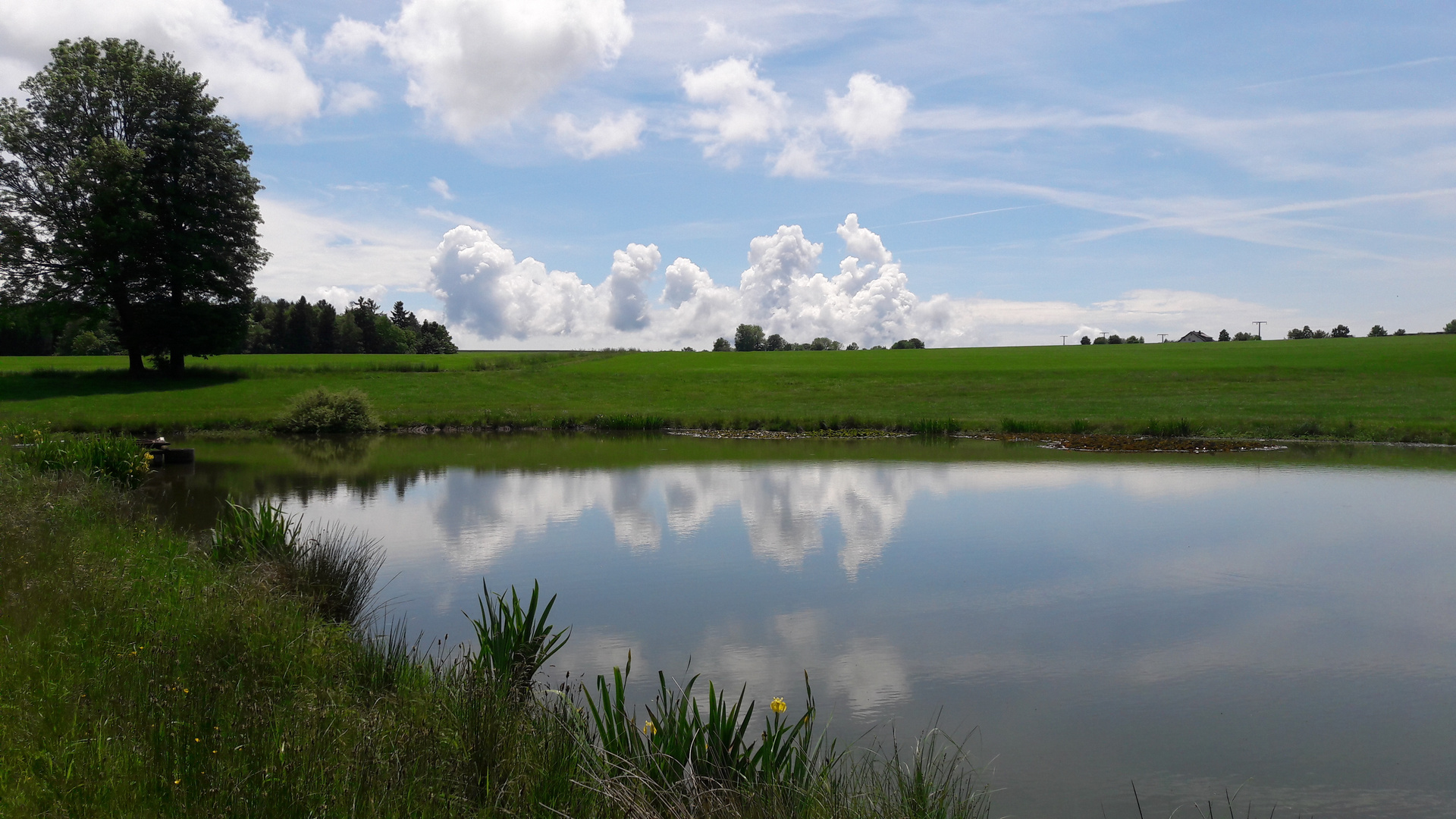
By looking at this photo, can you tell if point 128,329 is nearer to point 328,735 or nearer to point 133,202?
point 133,202

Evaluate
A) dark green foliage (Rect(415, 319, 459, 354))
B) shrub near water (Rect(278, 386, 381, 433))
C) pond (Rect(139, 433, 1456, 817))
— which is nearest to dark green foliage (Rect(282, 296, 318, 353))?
dark green foliage (Rect(415, 319, 459, 354))

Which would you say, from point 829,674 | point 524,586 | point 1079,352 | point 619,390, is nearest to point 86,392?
point 619,390

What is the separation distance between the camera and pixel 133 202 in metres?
36.8

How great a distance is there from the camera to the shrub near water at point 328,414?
108ft

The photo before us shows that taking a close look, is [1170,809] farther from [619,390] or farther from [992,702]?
[619,390]

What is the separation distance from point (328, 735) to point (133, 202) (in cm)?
4132

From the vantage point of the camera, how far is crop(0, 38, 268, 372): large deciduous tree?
36469mm

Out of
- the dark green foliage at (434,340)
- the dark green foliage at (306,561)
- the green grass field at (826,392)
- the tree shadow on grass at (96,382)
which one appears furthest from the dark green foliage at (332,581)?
the dark green foliage at (434,340)

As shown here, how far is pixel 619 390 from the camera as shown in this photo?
45.9 m

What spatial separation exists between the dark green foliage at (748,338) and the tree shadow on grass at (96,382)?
330 feet

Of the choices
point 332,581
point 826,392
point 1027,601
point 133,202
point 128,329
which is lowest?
point 1027,601

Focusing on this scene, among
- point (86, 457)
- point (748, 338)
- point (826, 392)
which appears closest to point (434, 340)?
point (748, 338)

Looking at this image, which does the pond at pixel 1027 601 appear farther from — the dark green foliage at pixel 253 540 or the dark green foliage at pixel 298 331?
the dark green foliage at pixel 298 331

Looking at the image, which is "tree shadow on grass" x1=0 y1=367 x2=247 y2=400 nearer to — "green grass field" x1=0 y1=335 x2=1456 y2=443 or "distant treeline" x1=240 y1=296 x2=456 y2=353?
"green grass field" x1=0 y1=335 x2=1456 y2=443
